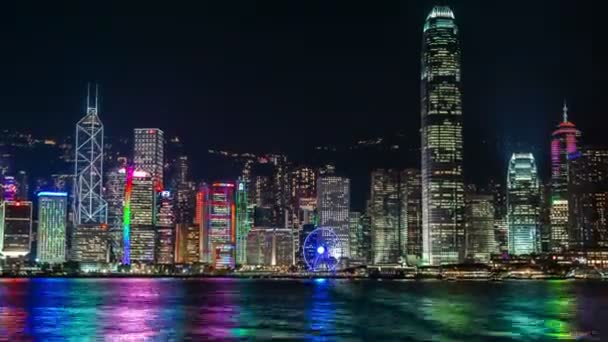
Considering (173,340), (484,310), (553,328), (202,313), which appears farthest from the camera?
(484,310)

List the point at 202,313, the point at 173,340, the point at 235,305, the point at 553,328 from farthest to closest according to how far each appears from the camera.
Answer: the point at 235,305 < the point at 202,313 < the point at 553,328 < the point at 173,340

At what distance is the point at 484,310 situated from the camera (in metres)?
86.6

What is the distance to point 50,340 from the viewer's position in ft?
180

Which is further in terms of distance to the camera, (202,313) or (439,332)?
(202,313)

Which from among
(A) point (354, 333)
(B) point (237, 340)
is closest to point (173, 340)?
(B) point (237, 340)

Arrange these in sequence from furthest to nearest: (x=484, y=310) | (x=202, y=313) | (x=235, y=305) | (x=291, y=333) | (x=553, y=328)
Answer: (x=235, y=305) < (x=484, y=310) < (x=202, y=313) < (x=553, y=328) < (x=291, y=333)

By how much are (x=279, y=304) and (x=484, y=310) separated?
81.6 feet

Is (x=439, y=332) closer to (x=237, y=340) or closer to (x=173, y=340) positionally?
(x=237, y=340)

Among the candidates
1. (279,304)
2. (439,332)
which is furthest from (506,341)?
(279,304)

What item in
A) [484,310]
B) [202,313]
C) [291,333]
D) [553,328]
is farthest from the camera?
[484,310]

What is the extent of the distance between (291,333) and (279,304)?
39.3 m

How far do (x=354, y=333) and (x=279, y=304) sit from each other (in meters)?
38.9

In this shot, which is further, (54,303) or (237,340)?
(54,303)

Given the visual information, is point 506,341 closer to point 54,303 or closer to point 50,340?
point 50,340
